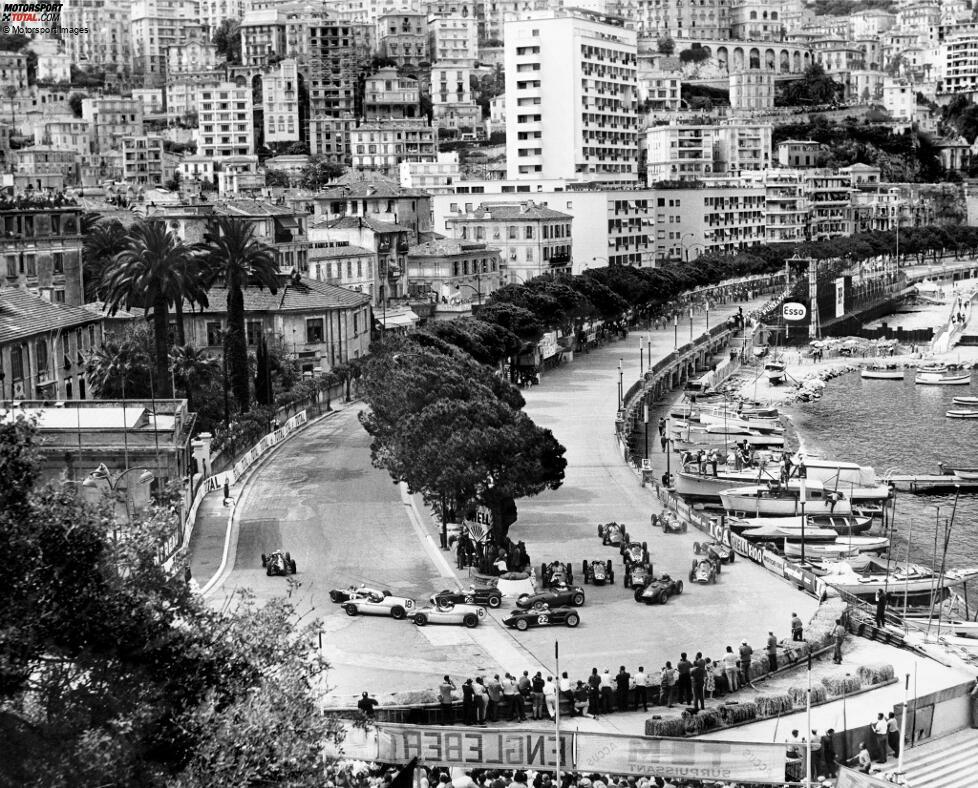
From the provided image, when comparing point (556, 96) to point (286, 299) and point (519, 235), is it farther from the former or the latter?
point (286, 299)

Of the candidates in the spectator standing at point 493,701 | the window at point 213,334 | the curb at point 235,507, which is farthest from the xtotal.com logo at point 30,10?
the spectator standing at point 493,701

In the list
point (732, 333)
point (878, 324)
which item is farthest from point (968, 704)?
point (878, 324)

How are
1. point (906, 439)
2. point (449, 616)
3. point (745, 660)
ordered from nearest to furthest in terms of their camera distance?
point (745, 660), point (449, 616), point (906, 439)

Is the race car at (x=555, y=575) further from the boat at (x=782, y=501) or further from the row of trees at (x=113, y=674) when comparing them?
the boat at (x=782, y=501)

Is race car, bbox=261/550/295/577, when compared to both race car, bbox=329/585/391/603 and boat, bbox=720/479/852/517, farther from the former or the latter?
boat, bbox=720/479/852/517

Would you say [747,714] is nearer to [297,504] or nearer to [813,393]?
[297,504]

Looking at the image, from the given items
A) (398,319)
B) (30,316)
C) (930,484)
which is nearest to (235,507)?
(30,316)

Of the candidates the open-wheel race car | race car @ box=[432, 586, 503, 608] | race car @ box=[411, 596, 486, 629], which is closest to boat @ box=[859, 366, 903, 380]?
the open-wheel race car
